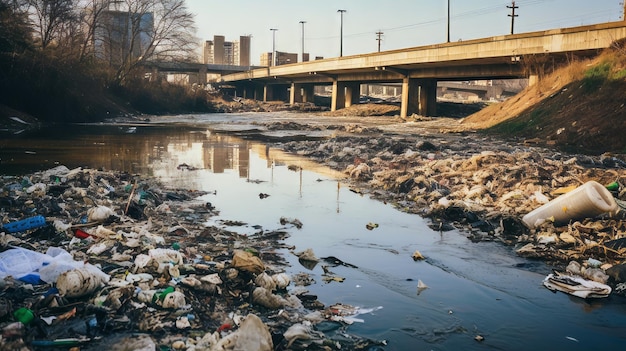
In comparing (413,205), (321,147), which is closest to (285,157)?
(321,147)

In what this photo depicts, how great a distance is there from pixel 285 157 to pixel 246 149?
111 inches

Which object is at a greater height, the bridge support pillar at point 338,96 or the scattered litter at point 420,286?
the bridge support pillar at point 338,96

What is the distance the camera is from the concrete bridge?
87.1 ft

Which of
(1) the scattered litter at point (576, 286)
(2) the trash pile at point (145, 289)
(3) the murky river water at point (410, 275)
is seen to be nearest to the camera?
(2) the trash pile at point (145, 289)

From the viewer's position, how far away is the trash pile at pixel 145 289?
388 cm

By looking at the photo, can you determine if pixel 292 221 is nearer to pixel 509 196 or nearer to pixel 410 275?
pixel 410 275

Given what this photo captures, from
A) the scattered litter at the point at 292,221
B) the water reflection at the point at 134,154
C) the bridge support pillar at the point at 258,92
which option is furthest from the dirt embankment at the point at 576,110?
the bridge support pillar at the point at 258,92

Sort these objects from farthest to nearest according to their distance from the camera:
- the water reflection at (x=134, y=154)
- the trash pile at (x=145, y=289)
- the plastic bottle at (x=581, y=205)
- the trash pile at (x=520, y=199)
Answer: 1. the water reflection at (x=134, y=154)
2. the plastic bottle at (x=581, y=205)
3. the trash pile at (x=520, y=199)
4. the trash pile at (x=145, y=289)

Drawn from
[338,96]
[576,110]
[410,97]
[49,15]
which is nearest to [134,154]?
[576,110]

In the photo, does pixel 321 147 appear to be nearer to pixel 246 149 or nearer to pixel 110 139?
pixel 246 149

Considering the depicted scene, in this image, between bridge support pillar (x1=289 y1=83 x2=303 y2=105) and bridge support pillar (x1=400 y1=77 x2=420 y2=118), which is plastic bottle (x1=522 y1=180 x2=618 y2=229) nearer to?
bridge support pillar (x1=400 y1=77 x2=420 y2=118)

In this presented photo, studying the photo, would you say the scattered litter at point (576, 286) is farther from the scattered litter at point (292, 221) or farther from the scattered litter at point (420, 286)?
the scattered litter at point (292, 221)

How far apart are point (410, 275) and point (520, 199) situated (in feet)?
12.8

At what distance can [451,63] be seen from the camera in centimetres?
3816
